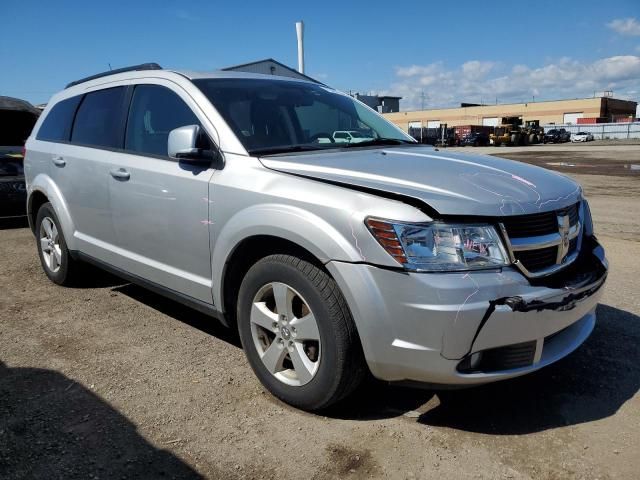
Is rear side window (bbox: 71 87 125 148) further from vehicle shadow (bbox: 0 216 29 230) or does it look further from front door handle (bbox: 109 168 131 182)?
vehicle shadow (bbox: 0 216 29 230)

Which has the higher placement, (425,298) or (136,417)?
(425,298)

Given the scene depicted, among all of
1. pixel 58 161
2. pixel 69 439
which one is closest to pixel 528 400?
pixel 69 439

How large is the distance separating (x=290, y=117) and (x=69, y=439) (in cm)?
227

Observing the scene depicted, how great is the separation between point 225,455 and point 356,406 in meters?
0.76

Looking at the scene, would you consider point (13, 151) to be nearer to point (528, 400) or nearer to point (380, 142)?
point (380, 142)

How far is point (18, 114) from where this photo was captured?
823cm

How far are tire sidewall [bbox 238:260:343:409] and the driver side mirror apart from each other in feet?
2.50

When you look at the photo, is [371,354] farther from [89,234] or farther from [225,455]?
[89,234]

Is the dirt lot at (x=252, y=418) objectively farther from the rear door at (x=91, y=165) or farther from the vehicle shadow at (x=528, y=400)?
the rear door at (x=91, y=165)

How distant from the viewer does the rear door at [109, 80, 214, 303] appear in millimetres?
3148

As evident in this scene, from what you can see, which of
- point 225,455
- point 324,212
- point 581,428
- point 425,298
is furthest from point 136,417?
point 581,428

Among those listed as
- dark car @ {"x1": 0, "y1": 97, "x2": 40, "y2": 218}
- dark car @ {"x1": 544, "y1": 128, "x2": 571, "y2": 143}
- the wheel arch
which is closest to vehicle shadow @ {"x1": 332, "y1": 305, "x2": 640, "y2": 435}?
the wheel arch

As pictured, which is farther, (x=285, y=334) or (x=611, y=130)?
(x=611, y=130)

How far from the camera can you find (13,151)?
305 inches
